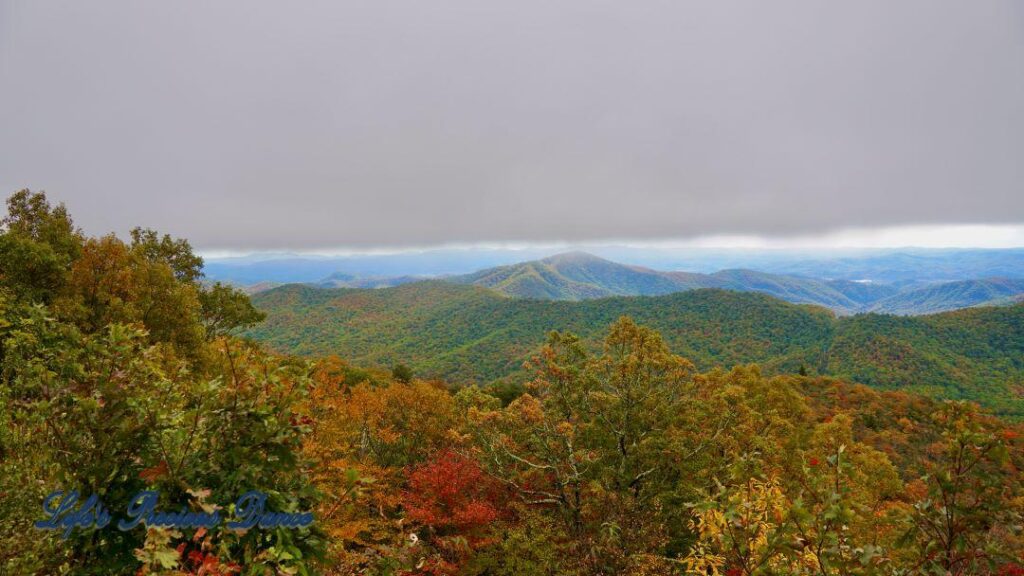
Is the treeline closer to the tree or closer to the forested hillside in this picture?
the tree

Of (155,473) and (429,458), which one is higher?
(155,473)

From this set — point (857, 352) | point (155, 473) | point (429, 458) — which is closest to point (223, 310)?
point (429, 458)

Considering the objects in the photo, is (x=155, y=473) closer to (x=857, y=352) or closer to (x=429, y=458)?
(x=429, y=458)

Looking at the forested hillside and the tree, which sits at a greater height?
the tree

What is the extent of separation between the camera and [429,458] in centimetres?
2458

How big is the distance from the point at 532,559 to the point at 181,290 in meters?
24.1

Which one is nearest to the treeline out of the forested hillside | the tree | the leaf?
the leaf

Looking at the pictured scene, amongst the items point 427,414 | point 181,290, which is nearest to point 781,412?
point 427,414

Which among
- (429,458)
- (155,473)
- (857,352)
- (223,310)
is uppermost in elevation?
(155,473)

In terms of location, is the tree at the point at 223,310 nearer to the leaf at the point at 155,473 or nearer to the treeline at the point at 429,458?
the treeline at the point at 429,458

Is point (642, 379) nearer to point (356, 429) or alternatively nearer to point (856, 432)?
point (356, 429)

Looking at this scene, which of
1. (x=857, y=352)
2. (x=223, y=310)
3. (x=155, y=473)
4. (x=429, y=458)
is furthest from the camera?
(x=857, y=352)

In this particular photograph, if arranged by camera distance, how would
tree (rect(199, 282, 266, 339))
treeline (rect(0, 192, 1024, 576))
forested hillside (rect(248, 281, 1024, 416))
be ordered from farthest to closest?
forested hillside (rect(248, 281, 1024, 416)) → tree (rect(199, 282, 266, 339)) → treeline (rect(0, 192, 1024, 576))

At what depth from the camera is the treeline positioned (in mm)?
4418
